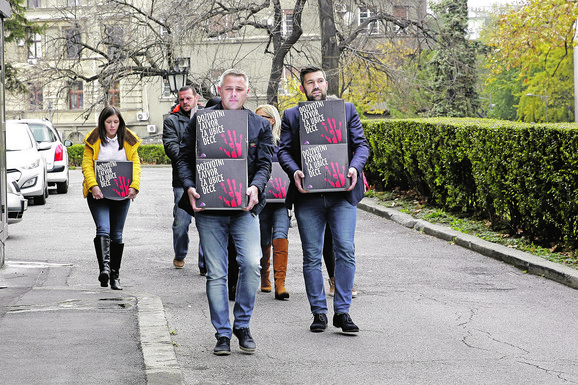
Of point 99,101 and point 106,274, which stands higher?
point 99,101

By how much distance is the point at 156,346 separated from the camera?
5.30 m

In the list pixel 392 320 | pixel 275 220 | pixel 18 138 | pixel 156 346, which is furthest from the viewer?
pixel 18 138

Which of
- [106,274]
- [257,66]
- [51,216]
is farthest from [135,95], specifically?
[106,274]

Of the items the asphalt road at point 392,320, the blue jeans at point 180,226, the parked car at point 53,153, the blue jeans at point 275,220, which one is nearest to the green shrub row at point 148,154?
the parked car at point 53,153

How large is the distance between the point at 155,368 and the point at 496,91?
67.7 meters

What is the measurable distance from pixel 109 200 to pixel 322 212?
2652 mm

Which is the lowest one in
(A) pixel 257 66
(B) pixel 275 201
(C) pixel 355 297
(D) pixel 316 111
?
(C) pixel 355 297

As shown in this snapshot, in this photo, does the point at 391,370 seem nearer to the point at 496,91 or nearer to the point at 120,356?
the point at 120,356

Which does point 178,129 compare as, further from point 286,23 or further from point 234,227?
point 286,23

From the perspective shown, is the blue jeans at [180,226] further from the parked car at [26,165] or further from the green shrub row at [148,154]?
the green shrub row at [148,154]

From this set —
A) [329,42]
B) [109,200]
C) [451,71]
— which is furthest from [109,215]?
[451,71]

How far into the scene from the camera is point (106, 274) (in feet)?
26.2

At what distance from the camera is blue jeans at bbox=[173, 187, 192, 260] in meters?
9.03

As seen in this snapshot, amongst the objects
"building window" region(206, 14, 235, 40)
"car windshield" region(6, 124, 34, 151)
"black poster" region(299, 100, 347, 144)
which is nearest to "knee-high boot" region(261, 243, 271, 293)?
"black poster" region(299, 100, 347, 144)
